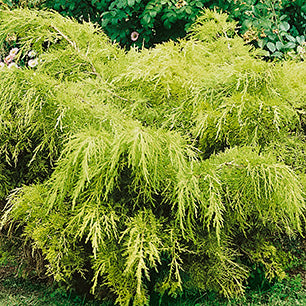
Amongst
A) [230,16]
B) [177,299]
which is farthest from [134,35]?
[177,299]

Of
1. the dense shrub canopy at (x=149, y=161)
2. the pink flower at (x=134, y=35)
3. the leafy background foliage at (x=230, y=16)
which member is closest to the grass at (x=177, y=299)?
the dense shrub canopy at (x=149, y=161)

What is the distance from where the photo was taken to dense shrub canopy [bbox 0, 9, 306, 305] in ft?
5.22

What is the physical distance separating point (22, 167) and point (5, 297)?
71cm

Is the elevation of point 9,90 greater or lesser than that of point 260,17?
lesser

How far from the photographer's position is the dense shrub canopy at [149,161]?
1.59 m

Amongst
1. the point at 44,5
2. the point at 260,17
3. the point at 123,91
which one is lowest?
the point at 123,91

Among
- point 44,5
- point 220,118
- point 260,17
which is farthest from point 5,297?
point 44,5

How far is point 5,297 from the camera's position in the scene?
2.22m

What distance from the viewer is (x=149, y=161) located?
4.96ft

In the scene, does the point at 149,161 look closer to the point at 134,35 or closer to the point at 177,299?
the point at 177,299

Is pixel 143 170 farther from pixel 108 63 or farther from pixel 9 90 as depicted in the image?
pixel 108 63

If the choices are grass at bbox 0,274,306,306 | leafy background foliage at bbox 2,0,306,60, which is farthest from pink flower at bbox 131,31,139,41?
grass at bbox 0,274,306,306

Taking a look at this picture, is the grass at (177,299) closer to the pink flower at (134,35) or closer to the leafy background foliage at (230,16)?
the leafy background foliage at (230,16)

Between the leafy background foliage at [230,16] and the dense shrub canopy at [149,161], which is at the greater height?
the leafy background foliage at [230,16]
